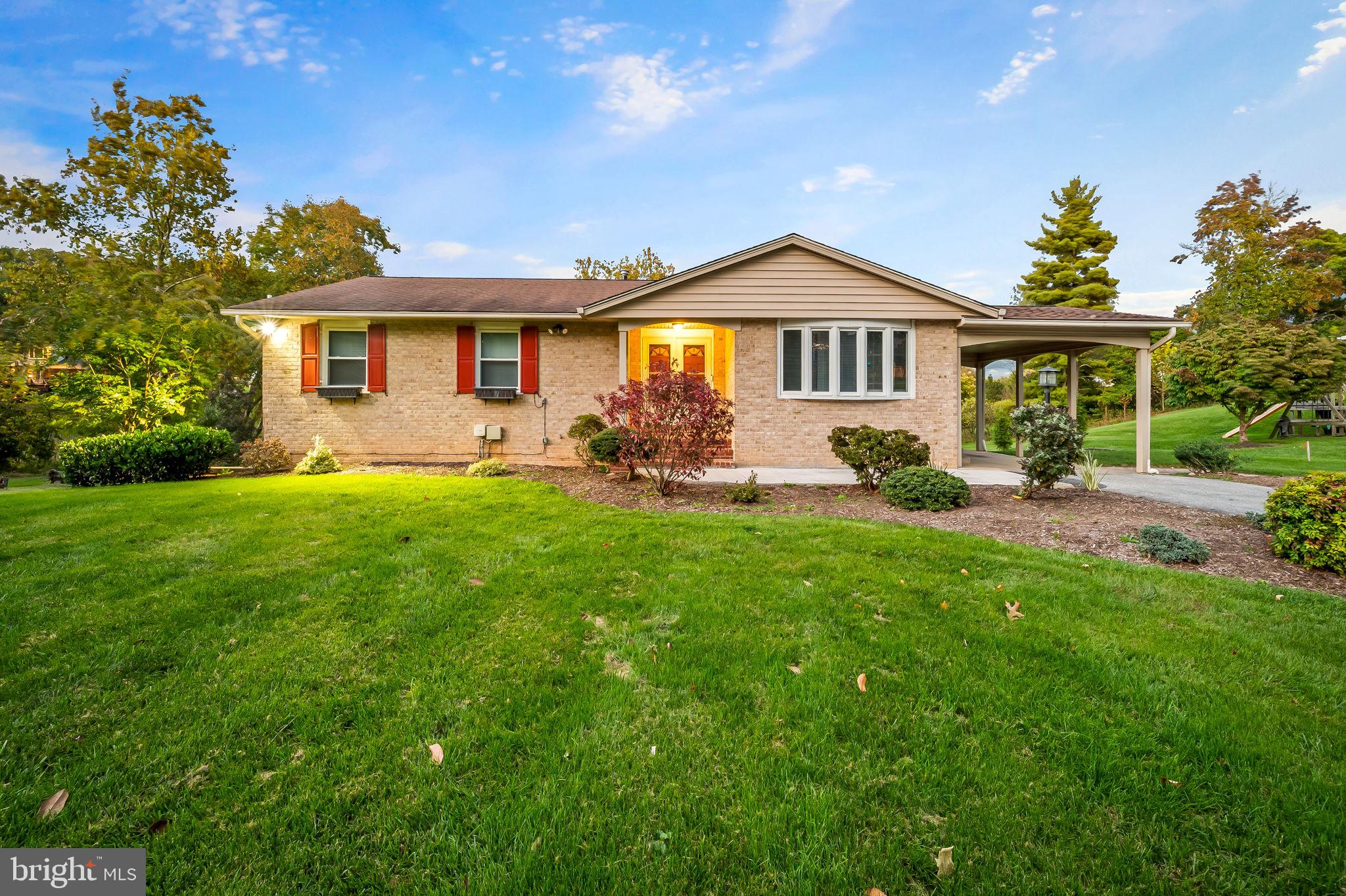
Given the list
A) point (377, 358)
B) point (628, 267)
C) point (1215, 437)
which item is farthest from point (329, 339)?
point (1215, 437)

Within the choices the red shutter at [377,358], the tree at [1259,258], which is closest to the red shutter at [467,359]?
the red shutter at [377,358]

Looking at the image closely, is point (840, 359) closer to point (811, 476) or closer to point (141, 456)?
point (811, 476)

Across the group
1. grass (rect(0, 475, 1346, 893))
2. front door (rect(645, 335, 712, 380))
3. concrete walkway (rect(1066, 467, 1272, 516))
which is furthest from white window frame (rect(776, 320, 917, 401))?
grass (rect(0, 475, 1346, 893))

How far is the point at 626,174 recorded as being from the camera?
17.1 m

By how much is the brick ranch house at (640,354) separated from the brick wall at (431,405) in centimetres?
3

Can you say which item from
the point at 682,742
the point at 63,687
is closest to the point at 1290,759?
the point at 682,742

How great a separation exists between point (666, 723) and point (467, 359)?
10767 mm

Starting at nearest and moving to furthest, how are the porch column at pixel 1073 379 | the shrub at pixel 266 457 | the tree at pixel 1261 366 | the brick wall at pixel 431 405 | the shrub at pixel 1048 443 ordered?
the shrub at pixel 1048 443, the shrub at pixel 266 457, the brick wall at pixel 431 405, the porch column at pixel 1073 379, the tree at pixel 1261 366

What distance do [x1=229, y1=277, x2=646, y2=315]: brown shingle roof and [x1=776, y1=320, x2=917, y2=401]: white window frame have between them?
13.8 feet

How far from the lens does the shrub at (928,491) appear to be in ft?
21.8

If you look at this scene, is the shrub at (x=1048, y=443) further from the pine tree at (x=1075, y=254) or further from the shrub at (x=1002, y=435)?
the pine tree at (x=1075, y=254)

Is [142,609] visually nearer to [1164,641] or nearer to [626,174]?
[1164,641]

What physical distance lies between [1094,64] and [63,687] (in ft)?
66.6

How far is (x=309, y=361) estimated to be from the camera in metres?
11.2
